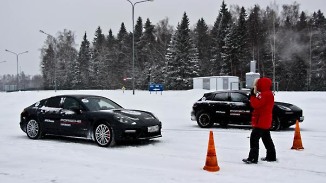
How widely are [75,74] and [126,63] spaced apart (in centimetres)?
1451

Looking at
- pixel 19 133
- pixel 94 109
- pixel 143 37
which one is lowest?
pixel 19 133

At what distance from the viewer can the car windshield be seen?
10.3m

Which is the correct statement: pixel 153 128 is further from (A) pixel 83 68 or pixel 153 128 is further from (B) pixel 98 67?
(A) pixel 83 68

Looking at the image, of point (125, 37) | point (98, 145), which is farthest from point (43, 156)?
point (125, 37)

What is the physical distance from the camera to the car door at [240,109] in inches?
521

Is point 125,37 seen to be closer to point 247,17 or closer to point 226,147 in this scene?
point 247,17

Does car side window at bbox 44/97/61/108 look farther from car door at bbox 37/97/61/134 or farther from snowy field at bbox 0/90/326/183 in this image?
snowy field at bbox 0/90/326/183

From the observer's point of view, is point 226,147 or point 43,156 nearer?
point 43,156

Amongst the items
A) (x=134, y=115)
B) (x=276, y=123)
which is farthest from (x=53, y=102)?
(x=276, y=123)

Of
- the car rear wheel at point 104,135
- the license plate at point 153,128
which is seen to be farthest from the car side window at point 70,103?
the license plate at point 153,128

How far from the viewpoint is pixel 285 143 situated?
32.9 ft

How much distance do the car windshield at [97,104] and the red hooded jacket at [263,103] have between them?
456 centimetres

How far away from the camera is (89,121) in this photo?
984cm

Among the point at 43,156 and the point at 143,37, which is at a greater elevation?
the point at 143,37
